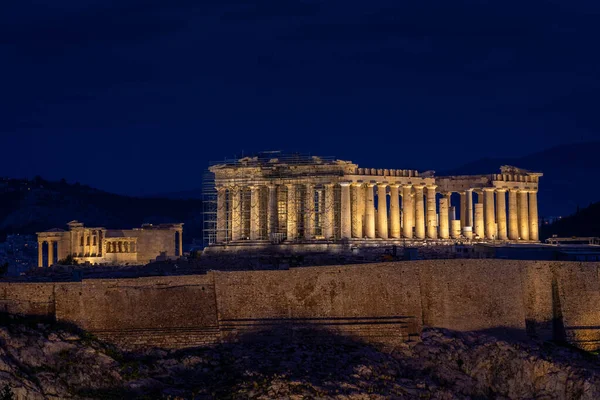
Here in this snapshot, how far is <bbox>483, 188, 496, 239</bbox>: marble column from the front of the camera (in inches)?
3969

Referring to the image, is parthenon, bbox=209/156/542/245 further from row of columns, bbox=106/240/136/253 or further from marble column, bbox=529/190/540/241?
row of columns, bbox=106/240/136/253

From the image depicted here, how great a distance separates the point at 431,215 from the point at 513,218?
6528 millimetres

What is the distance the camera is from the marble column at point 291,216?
95.1 meters

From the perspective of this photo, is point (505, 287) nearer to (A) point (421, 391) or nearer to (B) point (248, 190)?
(A) point (421, 391)

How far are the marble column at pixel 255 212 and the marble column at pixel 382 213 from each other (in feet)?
28.4

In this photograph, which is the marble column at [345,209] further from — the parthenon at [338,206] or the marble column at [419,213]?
the marble column at [419,213]

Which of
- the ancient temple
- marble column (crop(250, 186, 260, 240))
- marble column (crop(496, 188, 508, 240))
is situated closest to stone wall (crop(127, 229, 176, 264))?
the ancient temple

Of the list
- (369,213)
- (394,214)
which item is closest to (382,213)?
(369,213)

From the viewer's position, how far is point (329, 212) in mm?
95688

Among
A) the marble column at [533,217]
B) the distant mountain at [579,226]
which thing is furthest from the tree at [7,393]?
the distant mountain at [579,226]

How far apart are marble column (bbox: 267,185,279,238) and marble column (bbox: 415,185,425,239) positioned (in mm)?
10582

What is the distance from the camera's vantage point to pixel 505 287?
2854 inches

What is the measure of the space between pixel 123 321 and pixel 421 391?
1609cm

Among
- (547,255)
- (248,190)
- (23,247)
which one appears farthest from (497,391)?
(23,247)
